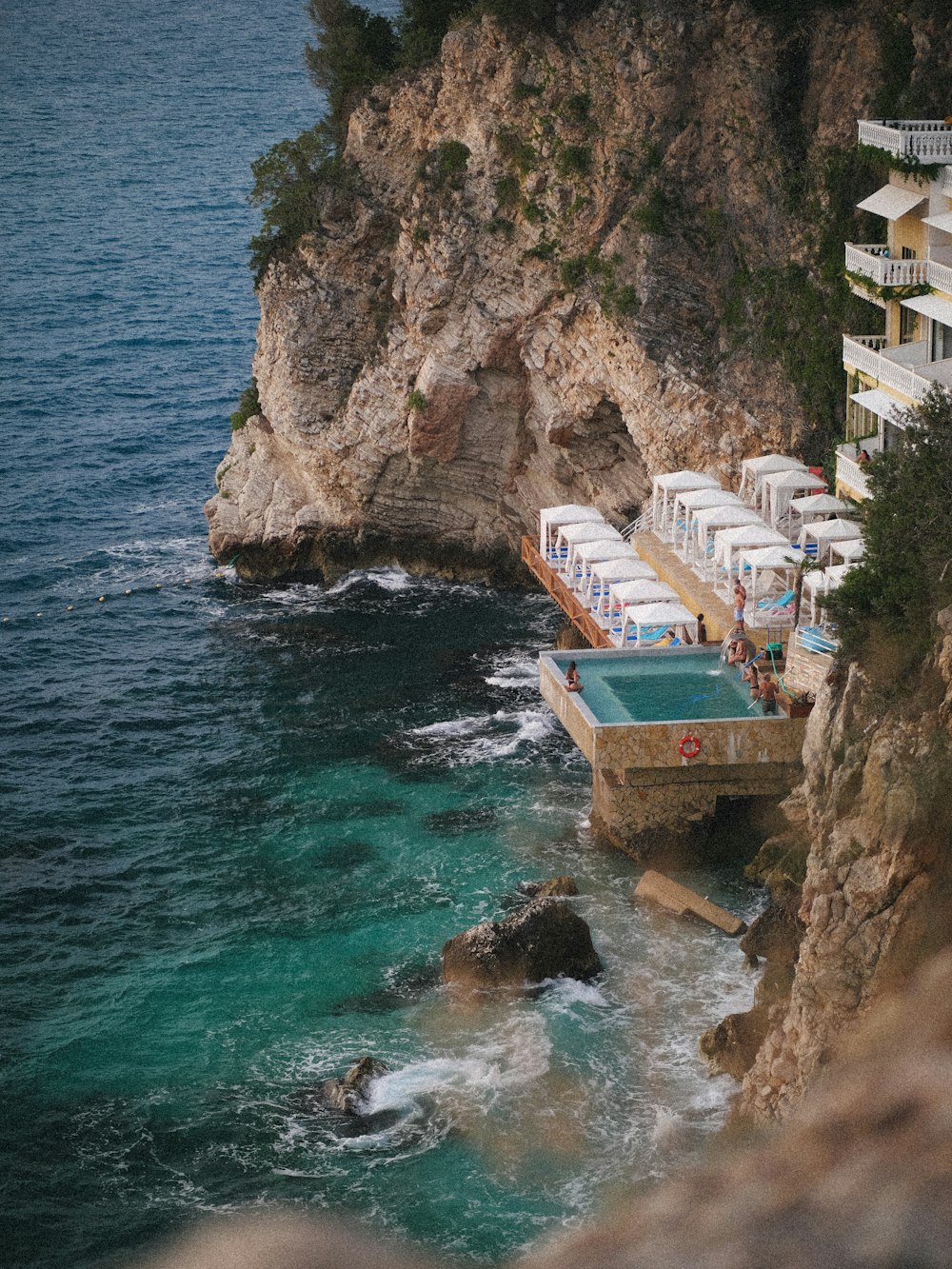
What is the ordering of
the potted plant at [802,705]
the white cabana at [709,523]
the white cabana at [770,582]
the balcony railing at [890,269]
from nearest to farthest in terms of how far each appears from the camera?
the potted plant at [802,705]
the balcony railing at [890,269]
the white cabana at [770,582]
the white cabana at [709,523]

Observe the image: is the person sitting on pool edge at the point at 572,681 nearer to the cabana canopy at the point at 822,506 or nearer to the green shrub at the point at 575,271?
the cabana canopy at the point at 822,506

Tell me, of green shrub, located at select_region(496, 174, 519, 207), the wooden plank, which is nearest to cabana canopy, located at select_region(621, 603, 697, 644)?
the wooden plank

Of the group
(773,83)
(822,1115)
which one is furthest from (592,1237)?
(773,83)

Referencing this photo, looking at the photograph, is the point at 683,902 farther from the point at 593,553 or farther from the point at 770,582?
the point at 593,553

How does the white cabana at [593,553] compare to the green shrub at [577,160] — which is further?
the green shrub at [577,160]

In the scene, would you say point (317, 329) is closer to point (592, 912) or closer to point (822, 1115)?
point (592, 912)

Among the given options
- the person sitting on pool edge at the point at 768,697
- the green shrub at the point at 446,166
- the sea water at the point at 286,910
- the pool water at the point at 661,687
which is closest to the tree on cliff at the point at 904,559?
the person sitting on pool edge at the point at 768,697
